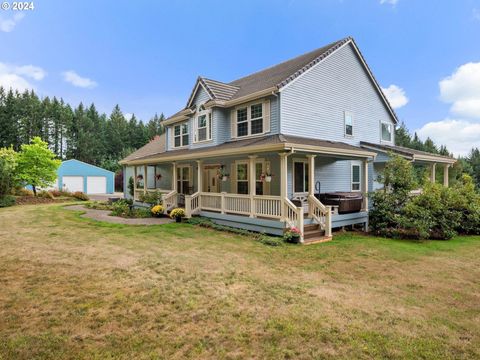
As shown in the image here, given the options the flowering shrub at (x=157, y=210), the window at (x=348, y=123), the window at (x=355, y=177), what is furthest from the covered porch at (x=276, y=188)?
the window at (x=348, y=123)

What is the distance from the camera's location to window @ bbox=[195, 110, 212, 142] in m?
15.2

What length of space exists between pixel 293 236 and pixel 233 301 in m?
5.15

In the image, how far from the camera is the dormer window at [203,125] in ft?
50.0

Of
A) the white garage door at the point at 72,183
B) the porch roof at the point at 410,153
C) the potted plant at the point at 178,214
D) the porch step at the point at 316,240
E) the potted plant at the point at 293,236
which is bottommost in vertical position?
the porch step at the point at 316,240

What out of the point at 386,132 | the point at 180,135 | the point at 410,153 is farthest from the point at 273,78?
the point at 386,132

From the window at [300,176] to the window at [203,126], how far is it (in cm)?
497

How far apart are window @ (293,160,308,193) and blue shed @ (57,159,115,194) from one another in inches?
1241

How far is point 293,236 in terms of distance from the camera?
9.54m

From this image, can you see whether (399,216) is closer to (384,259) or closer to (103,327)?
(384,259)

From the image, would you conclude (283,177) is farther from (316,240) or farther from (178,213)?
(178,213)

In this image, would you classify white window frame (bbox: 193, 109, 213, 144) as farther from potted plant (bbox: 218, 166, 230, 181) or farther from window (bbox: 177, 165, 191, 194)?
window (bbox: 177, 165, 191, 194)

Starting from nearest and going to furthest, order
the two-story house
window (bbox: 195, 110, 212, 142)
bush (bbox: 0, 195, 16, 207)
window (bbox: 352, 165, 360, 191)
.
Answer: the two-story house
window (bbox: 195, 110, 212, 142)
window (bbox: 352, 165, 360, 191)
bush (bbox: 0, 195, 16, 207)

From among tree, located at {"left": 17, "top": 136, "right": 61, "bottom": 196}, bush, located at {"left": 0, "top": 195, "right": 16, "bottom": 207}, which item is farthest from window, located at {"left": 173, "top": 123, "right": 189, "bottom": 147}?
tree, located at {"left": 17, "top": 136, "right": 61, "bottom": 196}

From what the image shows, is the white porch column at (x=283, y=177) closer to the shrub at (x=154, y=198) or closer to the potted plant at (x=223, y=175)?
the potted plant at (x=223, y=175)
